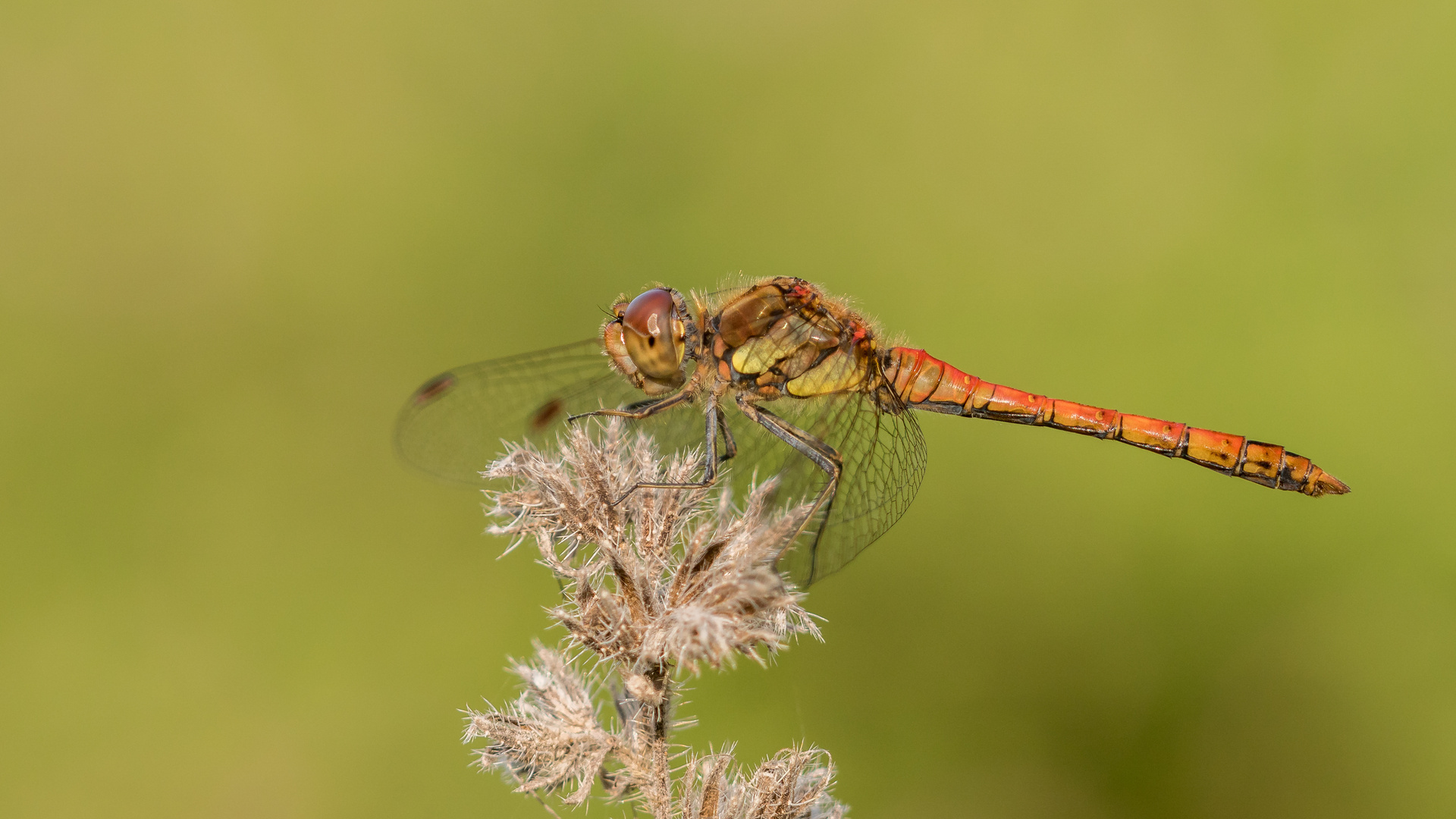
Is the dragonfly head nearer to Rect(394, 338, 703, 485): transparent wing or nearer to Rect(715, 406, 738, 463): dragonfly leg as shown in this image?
Rect(715, 406, 738, 463): dragonfly leg

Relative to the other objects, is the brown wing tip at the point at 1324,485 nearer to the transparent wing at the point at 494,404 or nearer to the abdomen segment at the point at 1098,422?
the abdomen segment at the point at 1098,422

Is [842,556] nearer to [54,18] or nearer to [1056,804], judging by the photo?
[1056,804]

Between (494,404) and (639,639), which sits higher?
(494,404)

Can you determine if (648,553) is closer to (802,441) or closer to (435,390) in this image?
(802,441)

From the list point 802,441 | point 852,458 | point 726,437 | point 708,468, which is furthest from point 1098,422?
point 708,468

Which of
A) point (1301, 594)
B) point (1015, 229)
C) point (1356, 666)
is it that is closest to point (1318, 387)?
point (1301, 594)

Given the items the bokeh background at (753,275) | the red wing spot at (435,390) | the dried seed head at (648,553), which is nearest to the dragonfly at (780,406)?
the red wing spot at (435,390)

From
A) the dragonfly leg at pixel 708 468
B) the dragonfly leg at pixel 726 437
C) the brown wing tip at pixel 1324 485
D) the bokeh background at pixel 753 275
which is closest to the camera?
the dragonfly leg at pixel 708 468

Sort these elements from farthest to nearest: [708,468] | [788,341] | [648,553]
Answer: [788,341] < [708,468] < [648,553]
